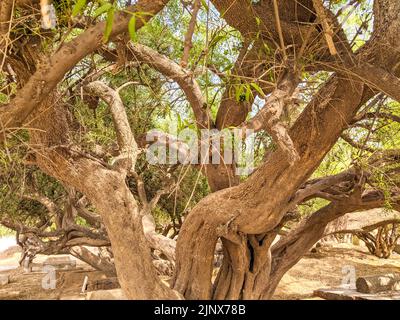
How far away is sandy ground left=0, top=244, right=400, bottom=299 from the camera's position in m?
8.34

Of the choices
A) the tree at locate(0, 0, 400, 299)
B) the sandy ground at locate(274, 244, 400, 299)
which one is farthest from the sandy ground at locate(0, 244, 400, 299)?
the tree at locate(0, 0, 400, 299)

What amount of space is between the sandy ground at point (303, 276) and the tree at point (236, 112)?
401 cm

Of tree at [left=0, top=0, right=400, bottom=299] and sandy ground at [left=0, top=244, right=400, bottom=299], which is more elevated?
tree at [left=0, top=0, right=400, bottom=299]

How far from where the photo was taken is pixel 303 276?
9.79 metres

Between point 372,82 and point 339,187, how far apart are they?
2.53 meters

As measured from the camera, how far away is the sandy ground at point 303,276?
834 cm

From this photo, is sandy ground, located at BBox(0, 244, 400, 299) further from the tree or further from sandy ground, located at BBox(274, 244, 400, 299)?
the tree

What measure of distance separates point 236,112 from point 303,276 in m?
6.90

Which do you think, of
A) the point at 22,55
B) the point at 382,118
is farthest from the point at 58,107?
the point at 382,118

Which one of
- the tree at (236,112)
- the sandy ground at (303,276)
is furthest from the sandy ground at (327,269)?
the tree at (236,112)

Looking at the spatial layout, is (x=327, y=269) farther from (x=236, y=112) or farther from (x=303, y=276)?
(x=236, y=112)

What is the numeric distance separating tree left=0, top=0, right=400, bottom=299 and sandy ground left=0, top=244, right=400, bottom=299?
401 centimetres

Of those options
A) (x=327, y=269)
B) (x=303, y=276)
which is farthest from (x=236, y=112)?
(x=327, y=269)
